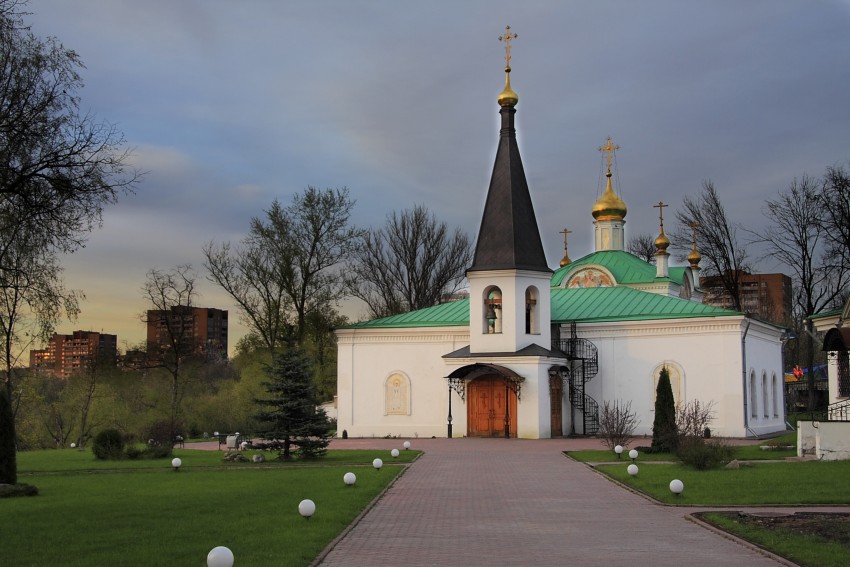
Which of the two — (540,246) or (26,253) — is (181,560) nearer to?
(26,253)

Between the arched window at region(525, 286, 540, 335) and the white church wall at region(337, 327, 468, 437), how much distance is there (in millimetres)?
2538

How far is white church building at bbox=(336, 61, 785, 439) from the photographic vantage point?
2945 centimetres

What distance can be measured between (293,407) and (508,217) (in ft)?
39.9

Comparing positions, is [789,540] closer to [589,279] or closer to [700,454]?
[700,454]

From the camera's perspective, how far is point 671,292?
40250 mm

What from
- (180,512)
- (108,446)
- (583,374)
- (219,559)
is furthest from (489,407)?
(219,559)

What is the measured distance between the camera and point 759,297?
7894 centimetres

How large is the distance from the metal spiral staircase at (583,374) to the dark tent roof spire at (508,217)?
2.83 meters

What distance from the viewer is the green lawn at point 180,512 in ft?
30.9

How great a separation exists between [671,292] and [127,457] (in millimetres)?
25259

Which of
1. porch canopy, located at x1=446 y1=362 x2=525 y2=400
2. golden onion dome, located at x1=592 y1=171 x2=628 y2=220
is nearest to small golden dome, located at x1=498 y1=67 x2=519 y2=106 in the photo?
porch canopy, located at x1=446 y1=362 x2=525 y2=400

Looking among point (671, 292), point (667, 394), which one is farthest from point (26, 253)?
point (671, 292)

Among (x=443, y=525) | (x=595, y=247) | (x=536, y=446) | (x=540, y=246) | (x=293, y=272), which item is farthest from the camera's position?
(x=595, y=247)

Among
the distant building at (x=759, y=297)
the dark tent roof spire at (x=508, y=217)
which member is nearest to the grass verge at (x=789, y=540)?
the dark tent roof spire at (x=508, y=217)
